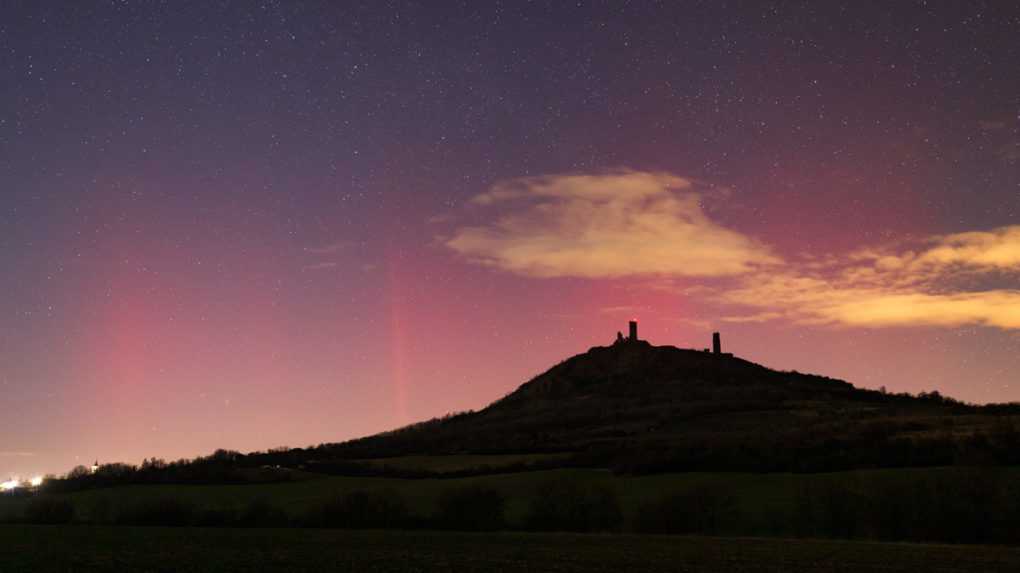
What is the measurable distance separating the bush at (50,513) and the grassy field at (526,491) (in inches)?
105

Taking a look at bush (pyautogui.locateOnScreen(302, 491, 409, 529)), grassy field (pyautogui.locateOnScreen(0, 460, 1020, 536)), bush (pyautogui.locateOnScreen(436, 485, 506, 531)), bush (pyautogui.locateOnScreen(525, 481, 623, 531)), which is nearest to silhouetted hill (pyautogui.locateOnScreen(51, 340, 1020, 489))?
grassy field (pyautogui.locateOnScreen(0, 460, 1020, 536))

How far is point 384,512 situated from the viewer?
73.6 meters

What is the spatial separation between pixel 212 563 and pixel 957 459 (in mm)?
65510

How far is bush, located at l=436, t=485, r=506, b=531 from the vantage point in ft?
231

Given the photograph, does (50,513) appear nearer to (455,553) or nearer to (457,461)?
(455,553)

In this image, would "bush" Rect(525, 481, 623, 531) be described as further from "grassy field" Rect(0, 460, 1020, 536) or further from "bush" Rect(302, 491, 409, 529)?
"bush" Rect(302, 491, 409, 529)

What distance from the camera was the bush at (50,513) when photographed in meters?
77.1

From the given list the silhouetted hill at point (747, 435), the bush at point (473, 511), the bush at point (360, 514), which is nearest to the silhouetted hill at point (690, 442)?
the silhouetted hill at point (747, 435)

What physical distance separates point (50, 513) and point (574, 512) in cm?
4359

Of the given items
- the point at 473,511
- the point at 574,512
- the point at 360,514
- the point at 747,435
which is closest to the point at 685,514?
the point at 574,512

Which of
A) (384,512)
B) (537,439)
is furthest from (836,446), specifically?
(537,439)

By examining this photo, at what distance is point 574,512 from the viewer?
228 feet

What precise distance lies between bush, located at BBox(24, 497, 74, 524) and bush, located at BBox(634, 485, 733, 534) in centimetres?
4706

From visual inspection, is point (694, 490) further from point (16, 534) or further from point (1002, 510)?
point (16, 534)
